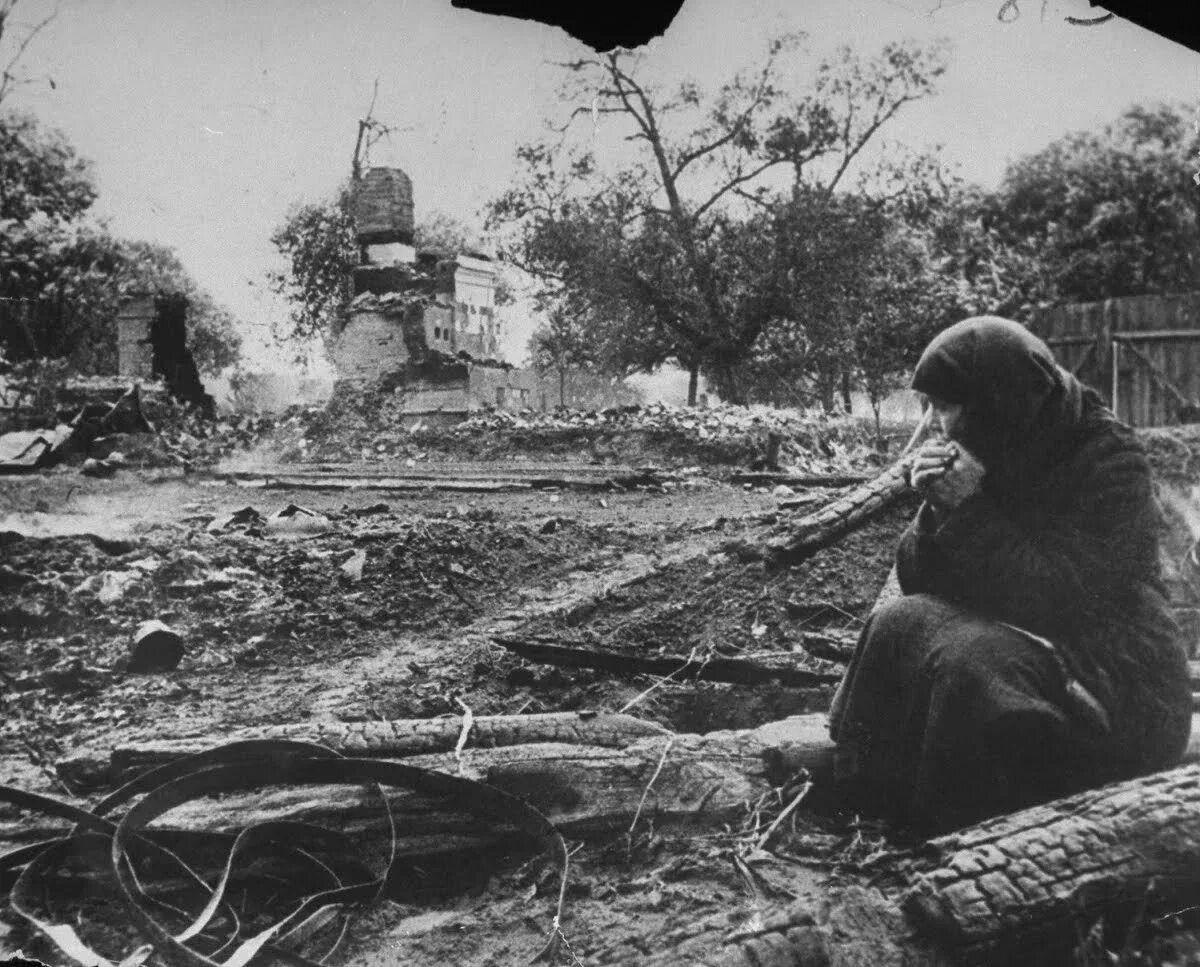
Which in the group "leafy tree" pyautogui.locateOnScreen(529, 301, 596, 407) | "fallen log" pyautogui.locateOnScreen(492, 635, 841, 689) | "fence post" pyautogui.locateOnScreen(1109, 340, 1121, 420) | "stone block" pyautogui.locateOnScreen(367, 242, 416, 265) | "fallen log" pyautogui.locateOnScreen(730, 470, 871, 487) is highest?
"stone block" pyautogui.locateOnScreen(367, 242, 416, 265)

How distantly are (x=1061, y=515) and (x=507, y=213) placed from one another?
2.50 metres

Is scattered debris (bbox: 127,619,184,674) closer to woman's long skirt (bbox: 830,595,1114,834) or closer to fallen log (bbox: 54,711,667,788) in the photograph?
fallen log (bbox: 54,711,667,788)

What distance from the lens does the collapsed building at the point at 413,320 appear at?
12.3ft

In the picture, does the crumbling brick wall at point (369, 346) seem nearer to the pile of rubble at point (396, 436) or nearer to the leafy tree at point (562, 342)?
the pile of rubble at point (396, 436)

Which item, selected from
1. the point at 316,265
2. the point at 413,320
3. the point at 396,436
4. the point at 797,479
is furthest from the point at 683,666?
the point at 797,479

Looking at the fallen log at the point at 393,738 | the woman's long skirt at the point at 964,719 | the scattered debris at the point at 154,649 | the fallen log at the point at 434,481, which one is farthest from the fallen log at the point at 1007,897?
the fallen log at the point at 434,481

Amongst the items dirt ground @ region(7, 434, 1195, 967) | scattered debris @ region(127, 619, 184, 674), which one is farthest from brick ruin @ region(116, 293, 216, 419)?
scattered debris @ region(127, 619, 184, 674)

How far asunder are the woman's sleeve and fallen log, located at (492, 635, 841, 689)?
1.41 m

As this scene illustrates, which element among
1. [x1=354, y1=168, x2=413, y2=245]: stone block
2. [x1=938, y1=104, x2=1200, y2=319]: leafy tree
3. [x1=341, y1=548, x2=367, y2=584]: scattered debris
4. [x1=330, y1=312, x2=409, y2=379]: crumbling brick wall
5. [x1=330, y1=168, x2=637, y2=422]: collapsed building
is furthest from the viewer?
[x1=330, y1=312, x2=409, y2=379]: crumbling brick wall

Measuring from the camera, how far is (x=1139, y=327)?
520cm

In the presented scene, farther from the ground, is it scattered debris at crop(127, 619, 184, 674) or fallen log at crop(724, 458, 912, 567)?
fallen log at crop(724, 458, 912, 567)

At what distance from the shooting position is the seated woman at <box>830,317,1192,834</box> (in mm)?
2088

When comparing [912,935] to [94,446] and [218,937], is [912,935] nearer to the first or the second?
[218,937]

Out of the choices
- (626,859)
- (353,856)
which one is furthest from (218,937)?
(626,859)
